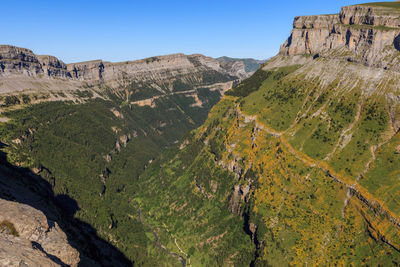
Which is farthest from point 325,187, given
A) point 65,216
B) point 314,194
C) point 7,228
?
point 65,216

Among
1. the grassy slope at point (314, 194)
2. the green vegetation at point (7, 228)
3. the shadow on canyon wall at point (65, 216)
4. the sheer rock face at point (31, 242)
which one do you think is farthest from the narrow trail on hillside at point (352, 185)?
the green vegetation at point (7, 228)

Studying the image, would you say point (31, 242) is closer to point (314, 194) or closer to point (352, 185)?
point (314, 194)

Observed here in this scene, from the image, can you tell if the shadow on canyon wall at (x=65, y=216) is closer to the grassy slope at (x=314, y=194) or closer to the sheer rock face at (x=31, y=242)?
the grassy slope at (x=314, y=194)

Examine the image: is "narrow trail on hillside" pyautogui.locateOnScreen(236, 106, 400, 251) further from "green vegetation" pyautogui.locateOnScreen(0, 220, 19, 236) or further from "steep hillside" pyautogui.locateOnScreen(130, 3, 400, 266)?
"green vegetation" pyautogui.locateOnScreen(0, 220, 19, 236)

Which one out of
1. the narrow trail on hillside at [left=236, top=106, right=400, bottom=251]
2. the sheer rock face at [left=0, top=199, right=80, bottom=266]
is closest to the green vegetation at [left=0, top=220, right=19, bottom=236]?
the sheer rock face at [left=0, top=199, right=80, bottom=266]

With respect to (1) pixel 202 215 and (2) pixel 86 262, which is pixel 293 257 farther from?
(2) pixel 86 262

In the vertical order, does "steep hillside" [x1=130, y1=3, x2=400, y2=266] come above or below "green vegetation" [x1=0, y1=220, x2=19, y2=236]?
below

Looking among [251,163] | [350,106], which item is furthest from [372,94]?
[251,163]

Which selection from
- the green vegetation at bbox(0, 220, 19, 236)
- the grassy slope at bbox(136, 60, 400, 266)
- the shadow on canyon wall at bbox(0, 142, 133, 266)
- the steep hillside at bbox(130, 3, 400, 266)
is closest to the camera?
the green vegetation at bbox(0, 220, 19, 236)
